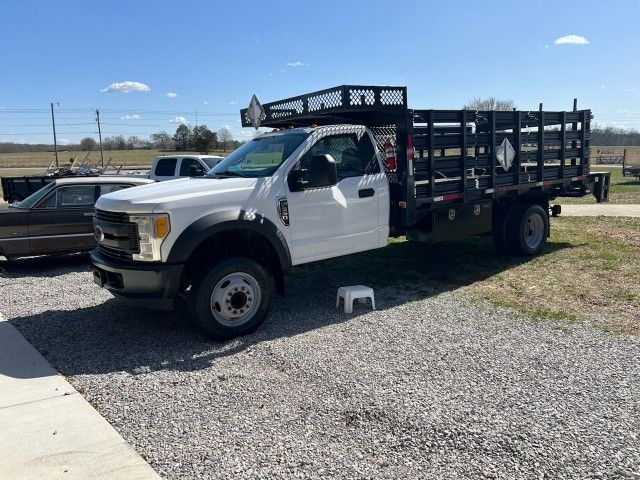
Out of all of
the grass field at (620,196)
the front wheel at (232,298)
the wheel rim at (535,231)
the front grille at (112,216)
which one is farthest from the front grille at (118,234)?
the grass field at (620,196)

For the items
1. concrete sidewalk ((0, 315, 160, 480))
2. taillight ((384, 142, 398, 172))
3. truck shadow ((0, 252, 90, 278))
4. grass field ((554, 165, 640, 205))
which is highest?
taillight ((384, 142, 398, 172))

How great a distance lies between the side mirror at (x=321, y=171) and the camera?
5.67 metres

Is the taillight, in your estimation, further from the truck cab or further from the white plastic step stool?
the white plastic step stool

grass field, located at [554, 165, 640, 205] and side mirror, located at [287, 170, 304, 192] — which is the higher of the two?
side mirror, located at [287, 170, 304, 192]

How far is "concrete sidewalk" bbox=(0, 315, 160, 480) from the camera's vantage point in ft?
10.5

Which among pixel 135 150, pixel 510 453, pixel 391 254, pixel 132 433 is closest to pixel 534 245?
pixel 391 254

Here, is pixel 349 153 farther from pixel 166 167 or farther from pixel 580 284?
pixel 166 167

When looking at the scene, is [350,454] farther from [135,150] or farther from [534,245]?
[135,150]

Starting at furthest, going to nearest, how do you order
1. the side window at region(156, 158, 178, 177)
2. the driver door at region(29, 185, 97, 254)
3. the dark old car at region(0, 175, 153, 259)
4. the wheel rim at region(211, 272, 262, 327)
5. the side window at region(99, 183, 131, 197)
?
the side window at region(156, 158, 178, 177) < the side window at region(99, 183, 131, 197) < the driver door at region(29, 185, 97, 254) < the dark old car at region(0, 175, 153, 259) < the wheel rim at region(211, 272, 262, 327)

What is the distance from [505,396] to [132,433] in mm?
2696

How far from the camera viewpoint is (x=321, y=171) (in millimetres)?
5691

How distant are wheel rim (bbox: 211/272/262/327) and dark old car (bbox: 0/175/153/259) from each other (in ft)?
15.3

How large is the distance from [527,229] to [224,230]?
230 inches

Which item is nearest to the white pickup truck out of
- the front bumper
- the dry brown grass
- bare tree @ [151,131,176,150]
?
the front bumper
